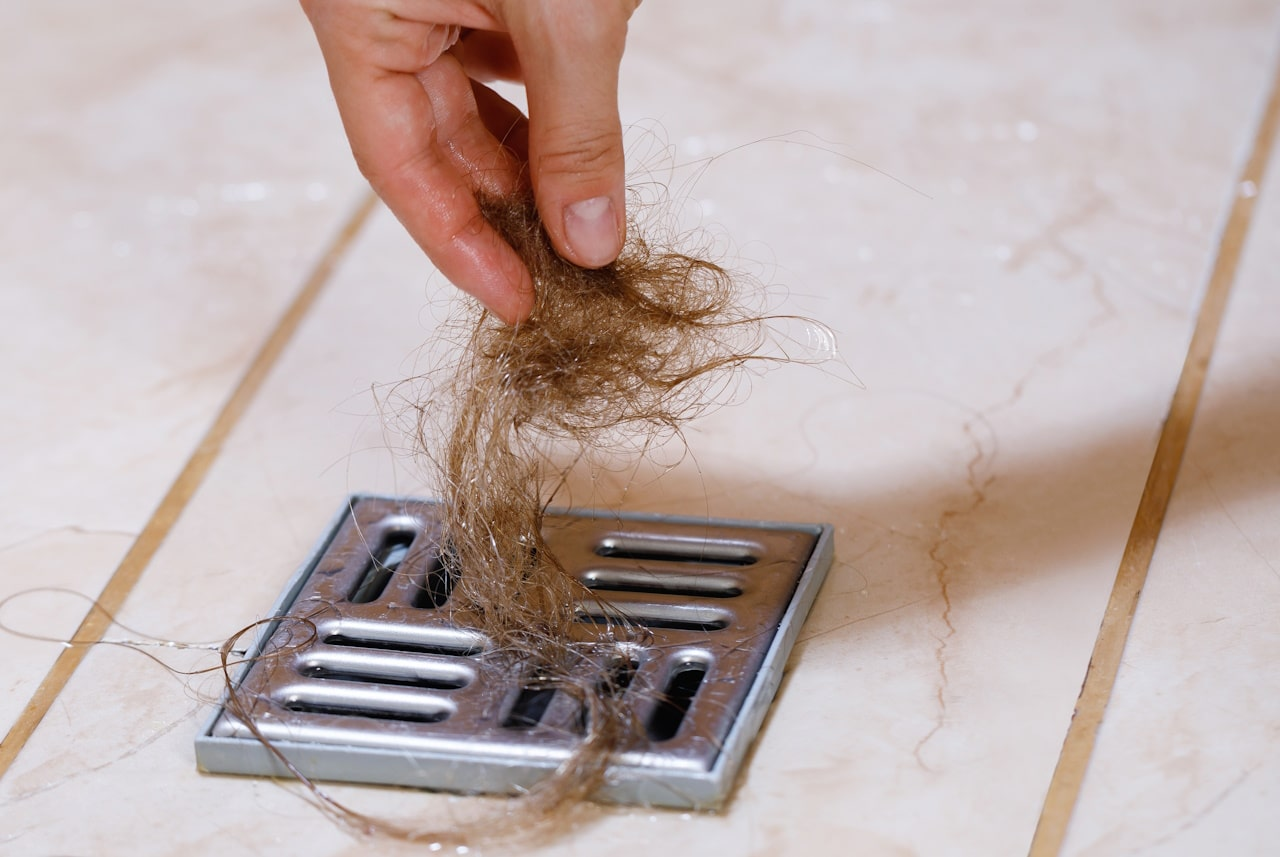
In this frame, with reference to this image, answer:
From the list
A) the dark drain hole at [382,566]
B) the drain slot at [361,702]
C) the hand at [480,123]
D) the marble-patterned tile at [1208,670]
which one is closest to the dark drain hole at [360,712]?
the drain slot at [361,702]

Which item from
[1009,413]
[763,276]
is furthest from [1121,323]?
[763,276]

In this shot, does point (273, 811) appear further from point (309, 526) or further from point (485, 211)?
point (485, 211)

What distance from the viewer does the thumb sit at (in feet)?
2.70

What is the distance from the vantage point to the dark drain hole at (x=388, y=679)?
0.85m

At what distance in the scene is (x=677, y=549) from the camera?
0.97 metres

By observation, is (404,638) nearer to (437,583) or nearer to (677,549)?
(437,583)

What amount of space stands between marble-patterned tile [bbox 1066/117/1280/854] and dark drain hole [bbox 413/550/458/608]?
40cm

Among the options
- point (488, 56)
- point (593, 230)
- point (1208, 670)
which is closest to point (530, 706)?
point (593, 230)

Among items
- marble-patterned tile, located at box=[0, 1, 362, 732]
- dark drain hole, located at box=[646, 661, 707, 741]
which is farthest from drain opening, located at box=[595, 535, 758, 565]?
marble-patterned tile, located at box=[0, 1, 362, 732]

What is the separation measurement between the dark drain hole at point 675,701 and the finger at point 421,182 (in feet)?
0.82

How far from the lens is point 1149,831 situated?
28.8 inches

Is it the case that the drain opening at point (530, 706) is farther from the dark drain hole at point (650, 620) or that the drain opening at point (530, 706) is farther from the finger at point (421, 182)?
the finger at point (421, 182)

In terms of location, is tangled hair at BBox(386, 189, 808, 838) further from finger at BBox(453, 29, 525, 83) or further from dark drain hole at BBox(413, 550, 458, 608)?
finger at BBox(453, 29, 525, 83)

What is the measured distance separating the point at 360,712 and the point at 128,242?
2.54ft
